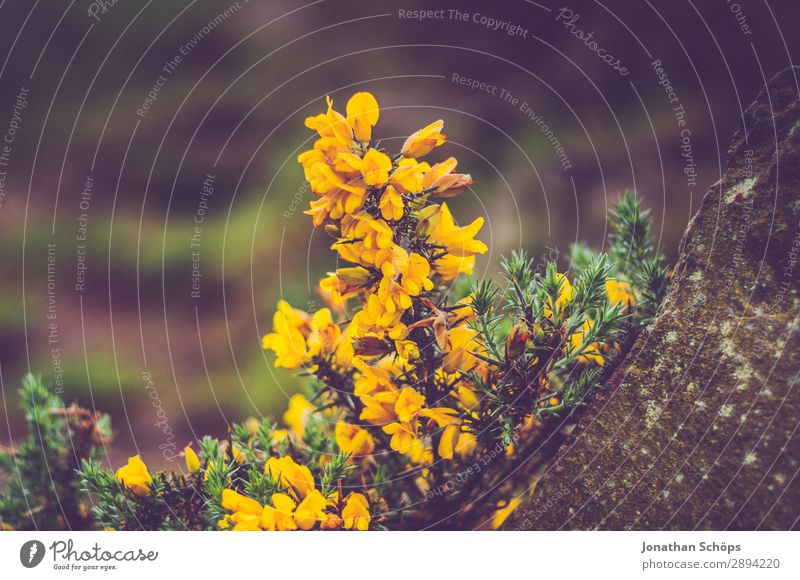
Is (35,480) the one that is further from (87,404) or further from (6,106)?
(6,106)

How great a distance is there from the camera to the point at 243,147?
132cm

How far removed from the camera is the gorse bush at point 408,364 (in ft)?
1.88

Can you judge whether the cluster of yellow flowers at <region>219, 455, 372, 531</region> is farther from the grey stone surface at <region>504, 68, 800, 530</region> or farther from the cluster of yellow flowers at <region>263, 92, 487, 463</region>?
the grey stone surface at <region>504, 68, 800, 530</region>

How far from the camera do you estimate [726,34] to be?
100cm

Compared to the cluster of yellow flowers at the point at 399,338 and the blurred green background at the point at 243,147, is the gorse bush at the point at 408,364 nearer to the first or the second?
the cluster of yellow flowers at the point at 399,338

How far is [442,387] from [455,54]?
0.81m

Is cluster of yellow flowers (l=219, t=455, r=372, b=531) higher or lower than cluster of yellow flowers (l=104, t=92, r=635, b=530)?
lower
